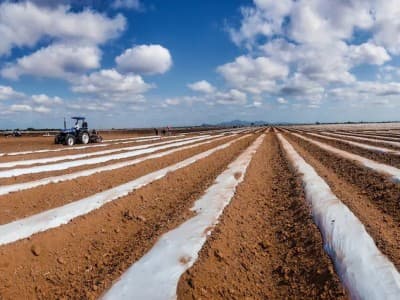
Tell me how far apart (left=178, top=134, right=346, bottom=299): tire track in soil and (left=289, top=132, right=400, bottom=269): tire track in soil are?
2.31 feet

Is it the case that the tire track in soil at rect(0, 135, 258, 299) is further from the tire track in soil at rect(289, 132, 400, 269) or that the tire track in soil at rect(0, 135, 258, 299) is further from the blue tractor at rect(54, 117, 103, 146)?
the blue tractor at rect(54, 117, 103, 146)

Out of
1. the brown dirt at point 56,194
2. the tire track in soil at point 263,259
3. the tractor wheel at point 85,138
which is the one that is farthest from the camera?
the tractor wheel at point 85,138

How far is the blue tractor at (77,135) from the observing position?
20891mm

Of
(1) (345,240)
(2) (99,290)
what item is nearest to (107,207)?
(2) (99,290)

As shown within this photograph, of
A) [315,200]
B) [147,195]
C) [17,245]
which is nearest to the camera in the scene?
[17,245]

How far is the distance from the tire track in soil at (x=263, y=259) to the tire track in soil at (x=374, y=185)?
140cm

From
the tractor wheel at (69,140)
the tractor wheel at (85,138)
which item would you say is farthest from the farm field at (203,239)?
the tractor wheel at (85,138)

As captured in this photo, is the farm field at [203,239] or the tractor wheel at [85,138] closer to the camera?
the farm field at [203,239]

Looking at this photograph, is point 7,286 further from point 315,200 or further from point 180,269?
point 315,200

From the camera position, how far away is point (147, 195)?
7770mm

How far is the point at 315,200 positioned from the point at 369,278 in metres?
3.08

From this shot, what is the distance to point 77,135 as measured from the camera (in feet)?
70.9

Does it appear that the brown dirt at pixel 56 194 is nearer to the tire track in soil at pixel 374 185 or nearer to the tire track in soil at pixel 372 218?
the tire track in soil at pixel 372 218

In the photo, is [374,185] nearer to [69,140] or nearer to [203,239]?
[203,239]
